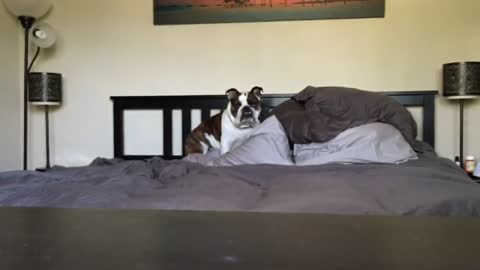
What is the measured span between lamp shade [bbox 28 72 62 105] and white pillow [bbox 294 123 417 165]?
1624 mm

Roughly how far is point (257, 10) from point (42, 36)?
4.44ft

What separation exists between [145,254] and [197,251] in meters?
0.05

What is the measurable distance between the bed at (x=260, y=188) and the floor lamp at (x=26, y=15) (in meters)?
0.94

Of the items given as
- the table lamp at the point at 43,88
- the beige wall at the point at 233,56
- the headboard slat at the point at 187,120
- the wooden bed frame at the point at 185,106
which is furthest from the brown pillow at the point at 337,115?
the table lamp at the point at 43,88

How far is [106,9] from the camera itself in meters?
3.06

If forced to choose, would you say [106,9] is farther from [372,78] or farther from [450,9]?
[450,9]

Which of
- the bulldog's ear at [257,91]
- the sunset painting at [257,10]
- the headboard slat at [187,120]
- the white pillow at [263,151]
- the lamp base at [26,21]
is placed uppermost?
the sunset painting at [257,10]

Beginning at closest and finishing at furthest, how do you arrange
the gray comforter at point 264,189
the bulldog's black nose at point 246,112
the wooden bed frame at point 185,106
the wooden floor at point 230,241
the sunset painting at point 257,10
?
1. the wooden floor at point 230,241
2. the gray comforter at point 264,189
3. the bulldog's black nose at point 246,112
4. the wooden bed frame at point 185,106
5. the sunset painting at point 257,10

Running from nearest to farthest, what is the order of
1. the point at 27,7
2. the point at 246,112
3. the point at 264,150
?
1. the point at 264,150
2. the point at 246,112
3. the point at 27,7

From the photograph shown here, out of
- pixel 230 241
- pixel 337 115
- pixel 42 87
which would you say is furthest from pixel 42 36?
pixel 230 241

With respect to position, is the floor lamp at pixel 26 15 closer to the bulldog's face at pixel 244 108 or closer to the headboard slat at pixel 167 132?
the headboard slat at pixel 167 132

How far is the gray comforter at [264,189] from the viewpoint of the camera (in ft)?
4.19

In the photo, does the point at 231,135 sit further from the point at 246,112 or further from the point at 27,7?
the point at 27,7

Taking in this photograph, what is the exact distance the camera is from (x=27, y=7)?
2801mm
